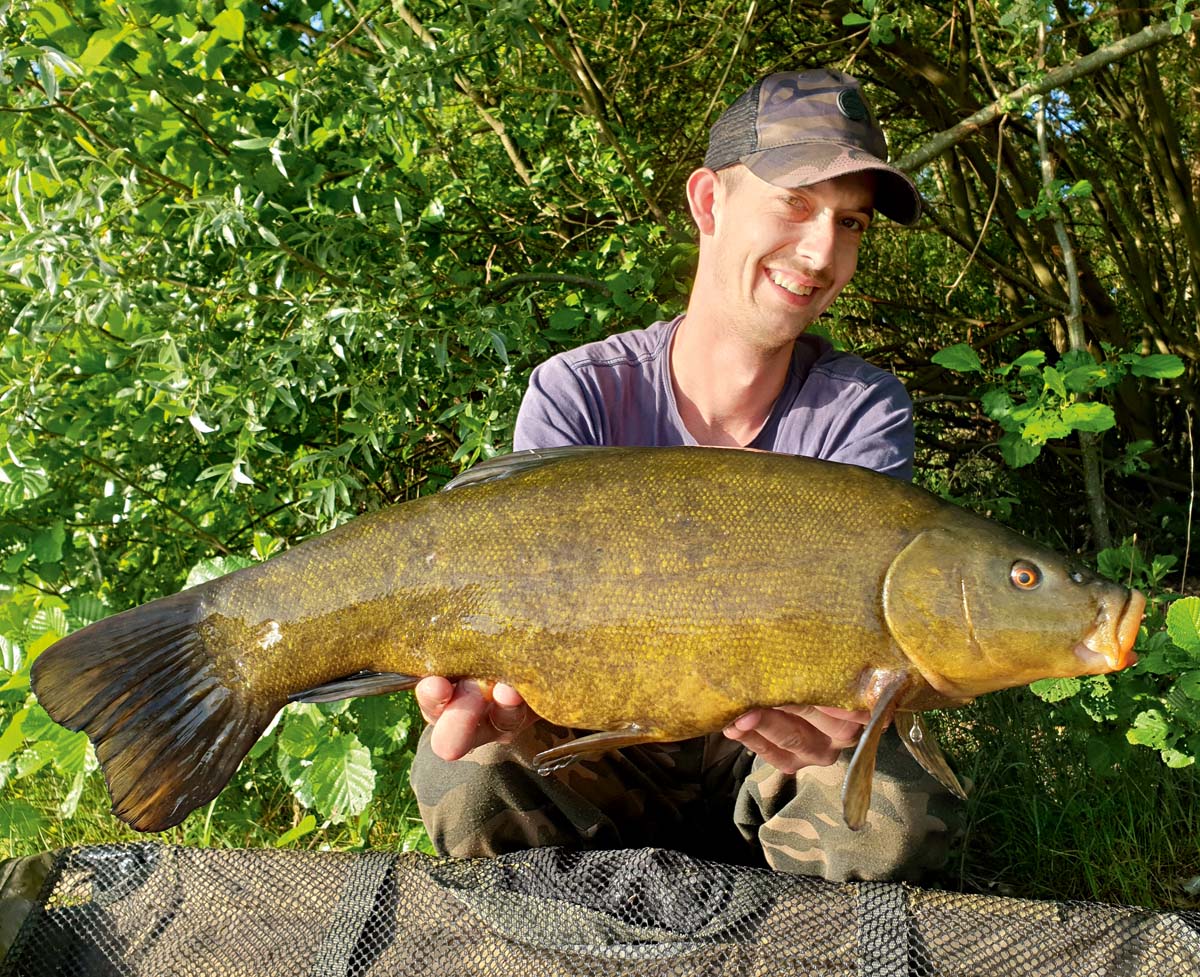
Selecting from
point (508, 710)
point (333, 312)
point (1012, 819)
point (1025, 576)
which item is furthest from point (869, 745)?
point (333, 312)

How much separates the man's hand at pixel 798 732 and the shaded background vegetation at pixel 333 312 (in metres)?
0.65

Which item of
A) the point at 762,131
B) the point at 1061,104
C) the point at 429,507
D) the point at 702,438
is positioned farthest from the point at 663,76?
the point at 429,507

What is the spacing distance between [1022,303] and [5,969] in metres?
3.69

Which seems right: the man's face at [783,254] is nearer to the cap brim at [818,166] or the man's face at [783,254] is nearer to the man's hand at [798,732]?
the cap brim at [818,166]

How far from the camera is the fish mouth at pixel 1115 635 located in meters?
1.42

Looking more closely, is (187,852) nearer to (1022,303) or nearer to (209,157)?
(209,157)

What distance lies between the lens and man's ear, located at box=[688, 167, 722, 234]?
7.28 feet

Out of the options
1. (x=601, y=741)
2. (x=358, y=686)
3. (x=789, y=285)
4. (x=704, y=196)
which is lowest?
(x=601, y=741)

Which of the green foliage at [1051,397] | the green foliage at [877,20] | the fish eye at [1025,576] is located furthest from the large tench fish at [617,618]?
the green foliage at [877,20]

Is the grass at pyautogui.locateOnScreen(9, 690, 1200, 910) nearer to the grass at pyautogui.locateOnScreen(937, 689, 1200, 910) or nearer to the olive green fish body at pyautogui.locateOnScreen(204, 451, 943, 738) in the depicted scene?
the grass at pyautogui.locateOnScreen(937, 689, 1200, 910)

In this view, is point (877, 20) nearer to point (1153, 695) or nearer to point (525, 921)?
point (1153, 695)

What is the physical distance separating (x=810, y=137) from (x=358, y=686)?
1.28m

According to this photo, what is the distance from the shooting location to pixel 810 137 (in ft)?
6.71

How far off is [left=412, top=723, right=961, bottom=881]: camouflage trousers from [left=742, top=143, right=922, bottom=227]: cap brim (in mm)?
1024
